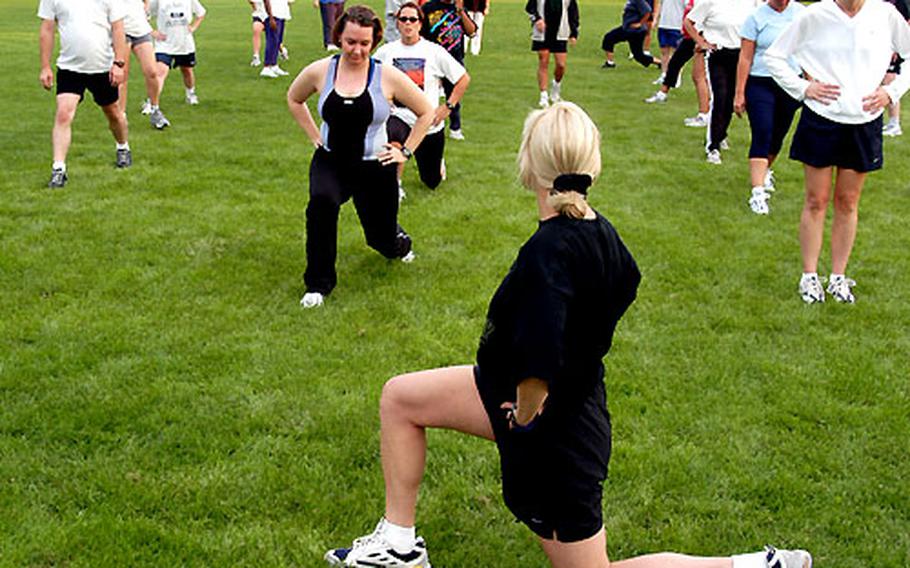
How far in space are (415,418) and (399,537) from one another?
504 mm

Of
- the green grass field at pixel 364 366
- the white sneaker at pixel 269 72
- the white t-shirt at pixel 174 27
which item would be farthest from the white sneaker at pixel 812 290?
the white sneaker at pixel 269 72

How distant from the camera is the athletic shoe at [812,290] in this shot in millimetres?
6492

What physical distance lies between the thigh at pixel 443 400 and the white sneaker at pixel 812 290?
3.98 m

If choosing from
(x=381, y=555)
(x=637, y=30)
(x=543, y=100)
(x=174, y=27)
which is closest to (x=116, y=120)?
(x=174, y=27)

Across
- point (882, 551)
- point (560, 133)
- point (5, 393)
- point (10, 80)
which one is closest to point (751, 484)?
point (882, 551)

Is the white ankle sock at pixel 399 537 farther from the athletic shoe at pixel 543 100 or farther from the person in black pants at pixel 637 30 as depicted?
the person in black pants at pixel 637 30

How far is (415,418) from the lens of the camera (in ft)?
11.0

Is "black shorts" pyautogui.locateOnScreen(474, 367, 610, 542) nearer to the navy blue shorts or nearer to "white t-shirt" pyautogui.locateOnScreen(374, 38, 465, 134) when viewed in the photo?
"white t-shirt" pyautogui.locateOnScreen(374, 38, 465, 134)

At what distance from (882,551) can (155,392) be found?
11.8 feet

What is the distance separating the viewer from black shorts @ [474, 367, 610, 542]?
292cm

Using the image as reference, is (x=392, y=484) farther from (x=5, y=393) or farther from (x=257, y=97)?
(x=257, y=97)

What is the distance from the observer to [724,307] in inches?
252

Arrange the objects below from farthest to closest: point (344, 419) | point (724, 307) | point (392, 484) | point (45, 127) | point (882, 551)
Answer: point (45, 127)
point (724, 307)
point (344, 419)
point (882, 551)
point (392, 484)

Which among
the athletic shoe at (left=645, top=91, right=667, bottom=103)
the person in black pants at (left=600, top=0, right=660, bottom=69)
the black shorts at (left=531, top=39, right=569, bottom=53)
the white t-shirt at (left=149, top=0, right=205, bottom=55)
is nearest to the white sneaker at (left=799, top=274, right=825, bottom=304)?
the black shorts at (left=531, top=39, right=569, bottom=53)
